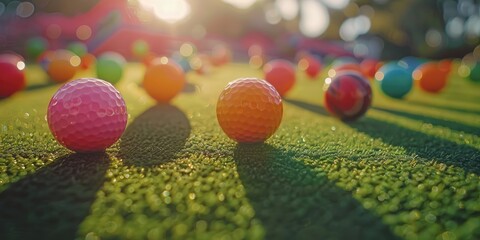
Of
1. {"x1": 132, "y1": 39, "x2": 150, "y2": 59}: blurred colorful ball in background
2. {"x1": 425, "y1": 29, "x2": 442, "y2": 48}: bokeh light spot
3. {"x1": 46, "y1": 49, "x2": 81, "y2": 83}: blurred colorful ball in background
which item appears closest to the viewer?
{"x1": 46, "y1": 49, "x2": 81, "y2": 83}: blurred colorful ball in background

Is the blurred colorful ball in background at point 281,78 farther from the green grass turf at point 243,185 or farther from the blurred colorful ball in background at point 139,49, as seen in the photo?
the blurred colorful ball in background at point 139,49

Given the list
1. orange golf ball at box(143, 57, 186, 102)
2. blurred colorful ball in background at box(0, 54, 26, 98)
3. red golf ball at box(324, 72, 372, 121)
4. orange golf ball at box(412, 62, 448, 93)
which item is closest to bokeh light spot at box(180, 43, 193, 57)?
blurred colorful ball in background at box(0, 54, 26, 98)

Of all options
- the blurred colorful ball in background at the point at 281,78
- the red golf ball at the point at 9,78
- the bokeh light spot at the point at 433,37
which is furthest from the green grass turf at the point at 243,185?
the bokeh light spot at the point at 433,37

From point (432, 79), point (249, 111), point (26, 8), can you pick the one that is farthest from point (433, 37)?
point (249, 111)

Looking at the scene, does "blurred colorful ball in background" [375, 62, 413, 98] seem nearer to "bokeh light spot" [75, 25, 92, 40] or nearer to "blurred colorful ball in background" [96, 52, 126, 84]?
"blurred colorful ball in background" [96, 52, 126, 84]

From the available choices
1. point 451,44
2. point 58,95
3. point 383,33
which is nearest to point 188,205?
point 58,95
